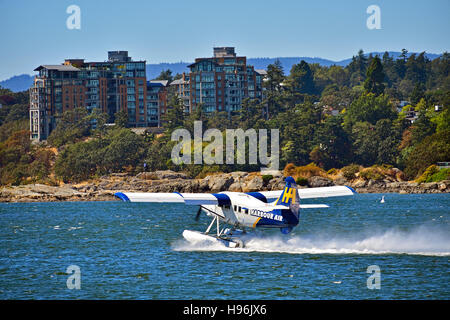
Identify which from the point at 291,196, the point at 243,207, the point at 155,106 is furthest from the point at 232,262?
the point at 155,106

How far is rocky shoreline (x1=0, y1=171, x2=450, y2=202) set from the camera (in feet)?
329

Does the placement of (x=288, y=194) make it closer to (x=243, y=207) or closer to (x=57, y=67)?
(x=243, y=207)

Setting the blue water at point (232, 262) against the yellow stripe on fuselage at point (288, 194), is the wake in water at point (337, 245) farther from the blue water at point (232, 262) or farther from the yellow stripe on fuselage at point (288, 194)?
the yellow stripe on fuselage at point (288, 194)

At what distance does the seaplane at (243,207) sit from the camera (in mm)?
37062

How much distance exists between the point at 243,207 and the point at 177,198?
12.0ft

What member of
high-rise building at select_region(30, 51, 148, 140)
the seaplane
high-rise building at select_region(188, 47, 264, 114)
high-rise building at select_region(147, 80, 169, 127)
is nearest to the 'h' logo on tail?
the seaplane

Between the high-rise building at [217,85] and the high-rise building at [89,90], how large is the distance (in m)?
11.6

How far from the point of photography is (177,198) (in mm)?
38344

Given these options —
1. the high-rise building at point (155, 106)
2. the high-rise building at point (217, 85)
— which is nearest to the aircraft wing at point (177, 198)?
the high-rise building at point (217, 85)

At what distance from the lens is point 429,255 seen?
125 feet

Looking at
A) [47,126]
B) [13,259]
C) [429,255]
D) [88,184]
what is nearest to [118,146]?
[88,184]

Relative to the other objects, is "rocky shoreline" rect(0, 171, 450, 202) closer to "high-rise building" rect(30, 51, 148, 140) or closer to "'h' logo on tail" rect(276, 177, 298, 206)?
"high-rise building" rect(30, 51, 148, 140)
